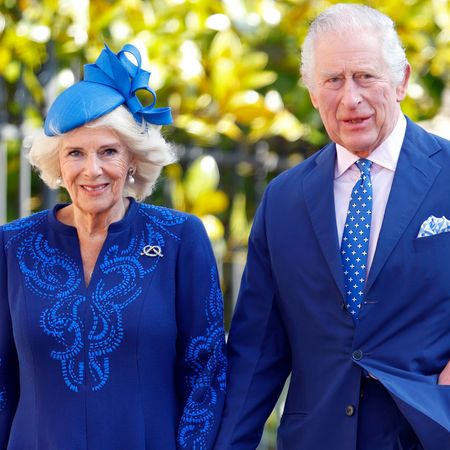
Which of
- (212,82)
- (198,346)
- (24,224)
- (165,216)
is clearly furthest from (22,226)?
(212,82)

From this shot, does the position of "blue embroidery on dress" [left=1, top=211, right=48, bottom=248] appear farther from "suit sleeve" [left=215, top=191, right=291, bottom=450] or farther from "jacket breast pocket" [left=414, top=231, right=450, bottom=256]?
"jacket breast pocket" [left=414, top=231, right=450, bottom=256]

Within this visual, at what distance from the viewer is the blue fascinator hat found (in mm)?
4062

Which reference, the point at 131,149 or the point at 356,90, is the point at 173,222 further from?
the point at 356,90

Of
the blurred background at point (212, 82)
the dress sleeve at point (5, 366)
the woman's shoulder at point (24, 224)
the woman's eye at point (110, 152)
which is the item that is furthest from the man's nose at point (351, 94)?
the blurred background at point (212, 82)

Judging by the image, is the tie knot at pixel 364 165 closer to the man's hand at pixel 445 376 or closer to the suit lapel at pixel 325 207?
the suit lapel at pixel 325 207

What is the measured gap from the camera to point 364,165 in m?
4.02

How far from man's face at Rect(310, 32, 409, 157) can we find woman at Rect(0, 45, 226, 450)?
568 mm

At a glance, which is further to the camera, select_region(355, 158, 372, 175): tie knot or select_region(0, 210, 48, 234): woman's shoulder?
select_region(0, 210, 48, 234): woman's shoulder

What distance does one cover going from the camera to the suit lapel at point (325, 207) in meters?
3.97

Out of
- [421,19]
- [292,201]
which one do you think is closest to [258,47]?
[421,19]

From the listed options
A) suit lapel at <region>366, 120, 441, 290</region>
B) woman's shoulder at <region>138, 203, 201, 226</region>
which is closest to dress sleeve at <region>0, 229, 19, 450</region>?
woman's shoulder at <region>138, 203, 201, 226</region>

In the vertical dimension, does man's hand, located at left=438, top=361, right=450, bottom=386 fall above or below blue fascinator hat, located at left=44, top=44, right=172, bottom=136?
below

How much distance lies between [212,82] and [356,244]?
1.93 m

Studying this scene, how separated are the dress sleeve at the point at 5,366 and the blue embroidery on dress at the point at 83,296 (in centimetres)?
10
